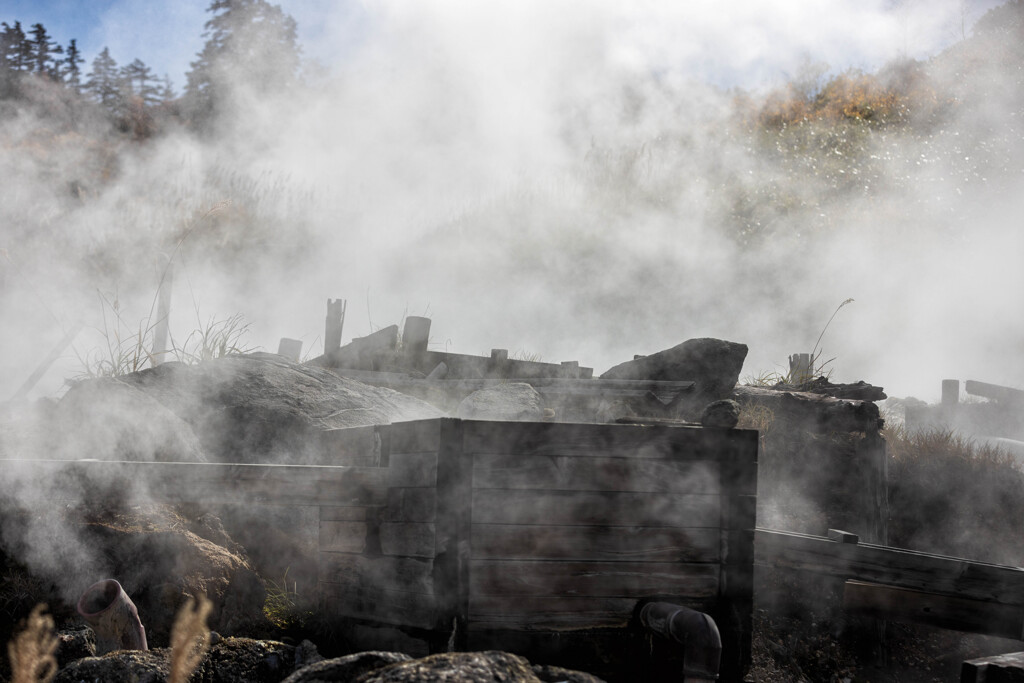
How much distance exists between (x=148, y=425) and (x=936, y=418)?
10.5 m

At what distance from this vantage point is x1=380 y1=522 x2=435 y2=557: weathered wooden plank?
2838mm

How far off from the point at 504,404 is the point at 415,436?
320 centimetres

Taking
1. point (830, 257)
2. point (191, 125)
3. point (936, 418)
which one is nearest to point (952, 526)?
point (936, 418)

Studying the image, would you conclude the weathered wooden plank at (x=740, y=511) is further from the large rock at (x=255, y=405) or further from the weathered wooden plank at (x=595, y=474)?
the large rock at (x=255, y=405)

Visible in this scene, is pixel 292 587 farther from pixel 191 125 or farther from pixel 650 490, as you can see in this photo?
pixel 191 125

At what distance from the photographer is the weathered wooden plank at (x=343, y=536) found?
3174 millimetres

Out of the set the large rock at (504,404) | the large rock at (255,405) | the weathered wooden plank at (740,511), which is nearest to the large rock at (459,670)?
the weathered wooden plank at (740,511)

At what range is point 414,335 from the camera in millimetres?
8133

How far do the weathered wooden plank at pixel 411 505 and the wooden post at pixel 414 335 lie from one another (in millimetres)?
5043

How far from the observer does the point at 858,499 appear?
5.85m

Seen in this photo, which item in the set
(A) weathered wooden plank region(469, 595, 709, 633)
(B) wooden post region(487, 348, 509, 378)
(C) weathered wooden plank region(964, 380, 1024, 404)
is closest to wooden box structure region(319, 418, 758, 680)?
(A) weathered wooden plank region(469, 595, 709, 633)

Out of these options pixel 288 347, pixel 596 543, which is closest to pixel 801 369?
pixel 288 347

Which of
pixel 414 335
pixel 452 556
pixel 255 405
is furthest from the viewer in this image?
pixel 414 335

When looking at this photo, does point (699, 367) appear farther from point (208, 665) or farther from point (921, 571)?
point (208, 665)
